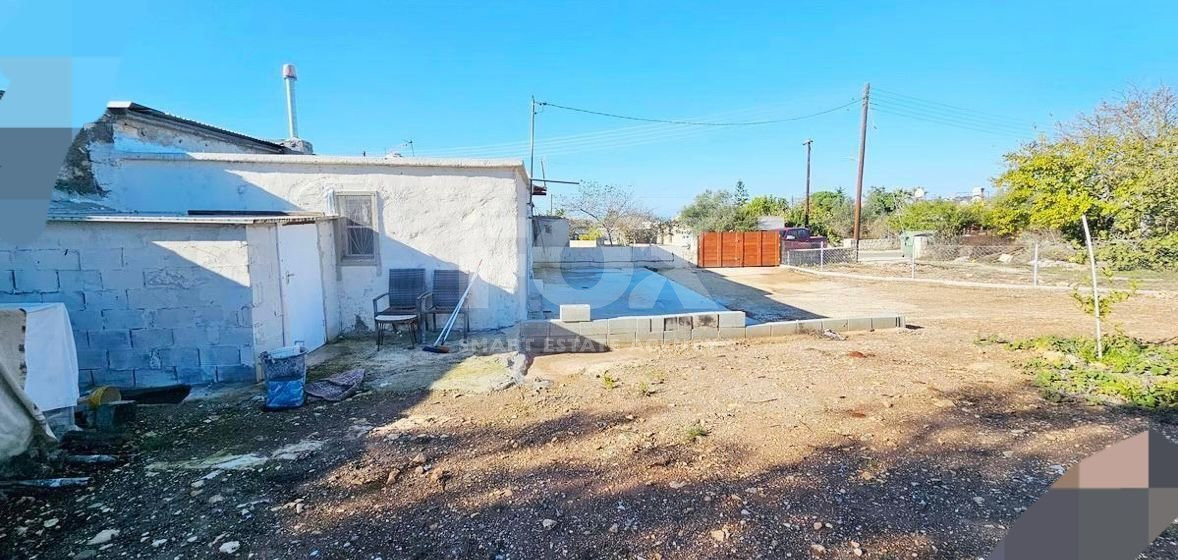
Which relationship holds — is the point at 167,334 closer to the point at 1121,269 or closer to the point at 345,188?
the point at 345,188

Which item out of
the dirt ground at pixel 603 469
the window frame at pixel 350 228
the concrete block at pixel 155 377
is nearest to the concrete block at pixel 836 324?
the dirt ground at pixel 603 469

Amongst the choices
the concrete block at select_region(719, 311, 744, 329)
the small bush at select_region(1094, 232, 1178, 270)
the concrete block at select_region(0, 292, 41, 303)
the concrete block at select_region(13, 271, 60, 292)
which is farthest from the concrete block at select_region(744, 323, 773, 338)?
the concrete block at select_region(0, 292, 41, 303)

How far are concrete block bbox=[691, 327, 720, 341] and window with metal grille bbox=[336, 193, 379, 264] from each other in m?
4.60

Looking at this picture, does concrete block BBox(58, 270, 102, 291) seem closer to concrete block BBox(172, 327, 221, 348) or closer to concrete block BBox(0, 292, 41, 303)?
concrete block BBox(0, 292, 41, 303)

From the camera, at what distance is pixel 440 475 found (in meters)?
3.04

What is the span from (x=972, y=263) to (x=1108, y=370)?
560 inches

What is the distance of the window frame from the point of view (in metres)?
6.85

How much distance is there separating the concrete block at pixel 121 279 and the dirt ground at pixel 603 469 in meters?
1.45

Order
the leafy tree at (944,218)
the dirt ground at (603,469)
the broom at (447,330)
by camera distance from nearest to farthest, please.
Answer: the dirt ground at (603,469) < the broom at (447,330) < the leafy tree at (944,218)

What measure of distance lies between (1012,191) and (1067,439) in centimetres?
1828

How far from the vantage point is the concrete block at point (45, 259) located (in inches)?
179

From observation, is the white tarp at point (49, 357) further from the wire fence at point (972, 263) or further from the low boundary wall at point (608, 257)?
the wire fence at point (972, 263)

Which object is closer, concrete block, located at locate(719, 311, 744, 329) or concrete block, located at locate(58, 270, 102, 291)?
concrete block, located at locate(58, 270, 102, 291)

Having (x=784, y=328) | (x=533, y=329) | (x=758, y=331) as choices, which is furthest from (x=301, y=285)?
(x=784, y=328)
